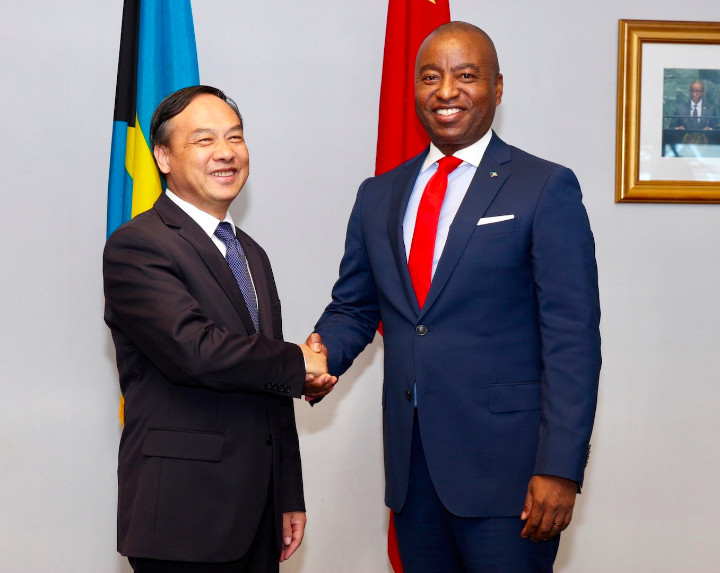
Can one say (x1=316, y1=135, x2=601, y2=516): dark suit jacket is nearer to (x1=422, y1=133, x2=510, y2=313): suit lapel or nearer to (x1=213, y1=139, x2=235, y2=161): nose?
(x1=422, y1=133, x2=510, y2=313): suit lapel

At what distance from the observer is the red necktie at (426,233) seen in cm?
204

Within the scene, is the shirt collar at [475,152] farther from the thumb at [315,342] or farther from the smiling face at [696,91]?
the smiling face at [696,91]

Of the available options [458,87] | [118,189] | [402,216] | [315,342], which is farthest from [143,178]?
[458,87]

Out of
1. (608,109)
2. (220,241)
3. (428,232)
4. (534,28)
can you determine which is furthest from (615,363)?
(220,241)

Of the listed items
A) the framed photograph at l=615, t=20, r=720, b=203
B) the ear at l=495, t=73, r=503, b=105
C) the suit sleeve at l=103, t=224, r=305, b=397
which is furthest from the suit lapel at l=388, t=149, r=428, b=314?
the framed photograph at l=615, t=20, r=720, b=203

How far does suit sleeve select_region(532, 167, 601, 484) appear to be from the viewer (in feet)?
5.99

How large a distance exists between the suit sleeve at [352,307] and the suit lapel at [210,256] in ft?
1.34

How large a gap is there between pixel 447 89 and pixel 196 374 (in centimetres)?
96

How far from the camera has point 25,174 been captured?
10.8ft

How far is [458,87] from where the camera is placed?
2119 mm

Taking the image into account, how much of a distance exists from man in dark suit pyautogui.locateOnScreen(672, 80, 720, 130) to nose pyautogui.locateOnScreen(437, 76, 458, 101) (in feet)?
5.49

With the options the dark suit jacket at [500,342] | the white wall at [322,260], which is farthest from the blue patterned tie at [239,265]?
the white wall at [322,260]

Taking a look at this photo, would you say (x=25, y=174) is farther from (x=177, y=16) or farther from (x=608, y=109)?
(x=608, y=109)

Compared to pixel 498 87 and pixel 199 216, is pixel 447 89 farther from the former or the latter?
pixel 199 216
